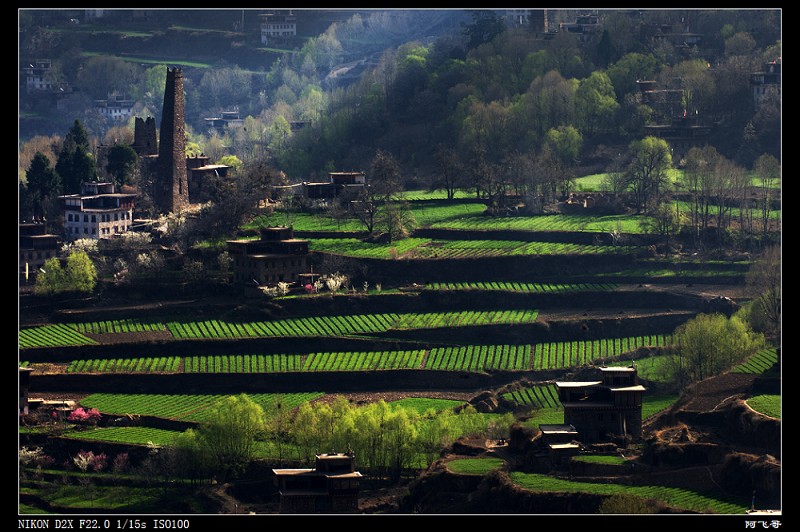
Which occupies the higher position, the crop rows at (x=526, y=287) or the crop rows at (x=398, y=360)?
the crop rows at (x=526, y=287)

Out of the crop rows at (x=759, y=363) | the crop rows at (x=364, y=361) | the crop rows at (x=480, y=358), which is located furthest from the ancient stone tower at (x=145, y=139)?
the crop rows at (x=759, y=363)

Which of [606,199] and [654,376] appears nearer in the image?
[654,376]

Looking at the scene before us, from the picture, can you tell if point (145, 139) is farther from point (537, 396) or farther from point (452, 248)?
point (537, 396)

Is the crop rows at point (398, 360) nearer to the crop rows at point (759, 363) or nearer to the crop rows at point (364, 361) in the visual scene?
the crop rows at point (364, 361)

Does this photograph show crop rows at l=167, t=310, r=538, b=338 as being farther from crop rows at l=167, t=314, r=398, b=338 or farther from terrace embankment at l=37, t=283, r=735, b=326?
terrace embankment at l=37, t=283, r=735, b=326

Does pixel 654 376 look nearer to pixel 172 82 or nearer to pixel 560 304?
pixel 560 304

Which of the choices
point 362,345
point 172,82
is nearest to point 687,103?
point 172,82

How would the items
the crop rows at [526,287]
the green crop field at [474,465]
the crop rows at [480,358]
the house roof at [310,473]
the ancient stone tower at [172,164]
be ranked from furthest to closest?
the ancient stone tower at [172,164] < the crop rows at [526,287] < the crop rows at [480,358] < the green crop field at [474,465] < the house roof at [310,473]
